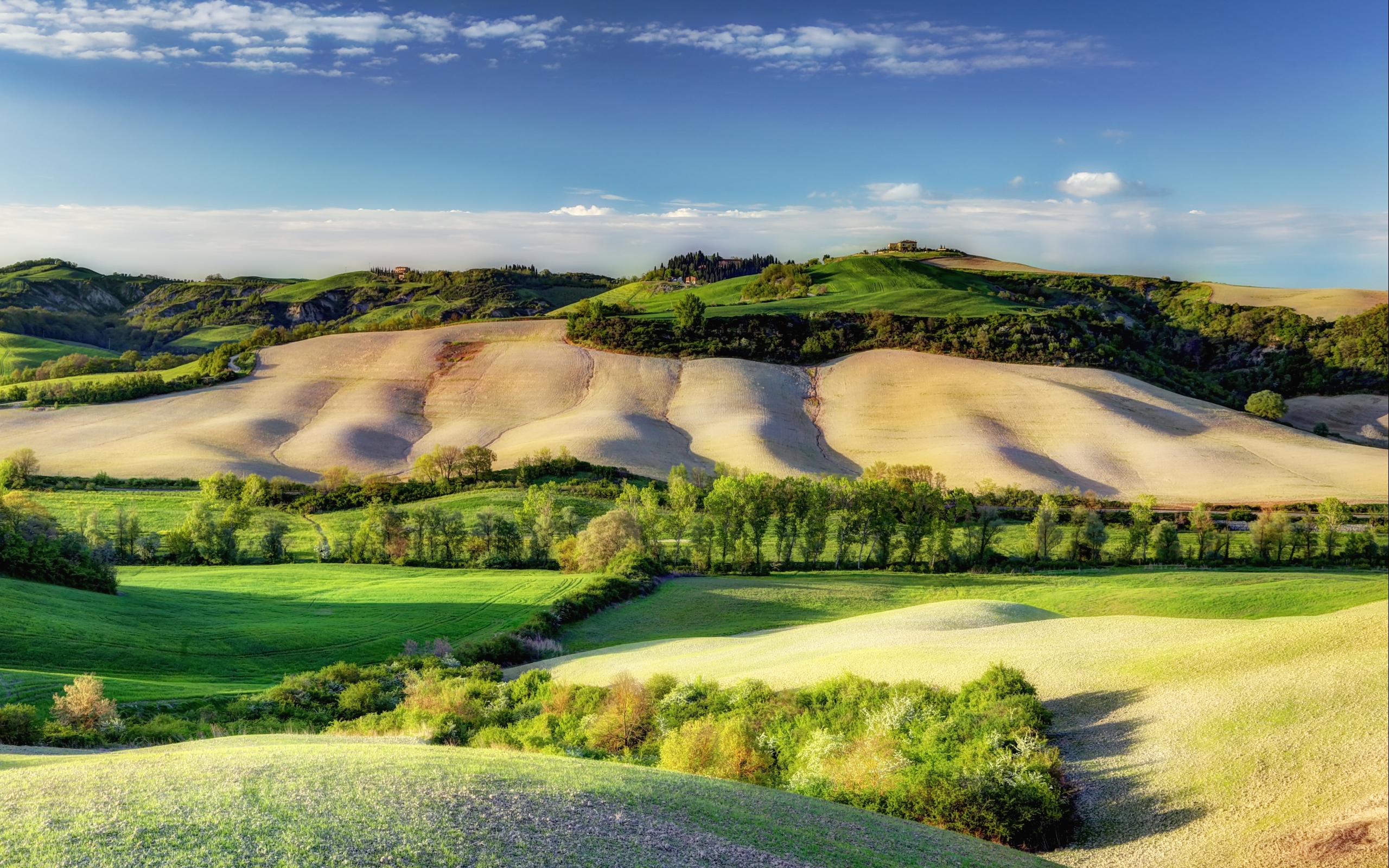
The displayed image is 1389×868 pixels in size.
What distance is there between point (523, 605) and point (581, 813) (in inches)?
1571

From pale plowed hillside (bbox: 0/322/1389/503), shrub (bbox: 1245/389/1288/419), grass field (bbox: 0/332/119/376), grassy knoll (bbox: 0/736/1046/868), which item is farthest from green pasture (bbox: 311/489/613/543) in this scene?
grass field (bbox: 0/332/119/376)

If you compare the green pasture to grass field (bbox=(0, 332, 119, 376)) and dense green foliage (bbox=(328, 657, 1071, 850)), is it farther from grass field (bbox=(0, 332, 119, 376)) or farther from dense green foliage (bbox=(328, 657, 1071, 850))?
grass field (bbox=(0, 332, 119, 376))

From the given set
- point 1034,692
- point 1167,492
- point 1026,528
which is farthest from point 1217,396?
point 1034,692

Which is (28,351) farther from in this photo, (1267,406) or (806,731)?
(1267,406)

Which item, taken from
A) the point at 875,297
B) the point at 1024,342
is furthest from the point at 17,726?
the point at 875,297

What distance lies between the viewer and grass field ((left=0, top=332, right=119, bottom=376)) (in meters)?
159

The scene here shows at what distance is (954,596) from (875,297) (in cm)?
11805

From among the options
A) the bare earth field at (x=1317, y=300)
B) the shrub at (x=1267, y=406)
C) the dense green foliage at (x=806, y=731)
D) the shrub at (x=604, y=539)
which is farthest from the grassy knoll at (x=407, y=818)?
the bare earth field at (x=1317, y=300)

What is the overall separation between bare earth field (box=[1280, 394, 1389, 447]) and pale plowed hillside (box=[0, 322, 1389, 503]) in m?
20.1

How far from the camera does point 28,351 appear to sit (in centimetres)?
17338

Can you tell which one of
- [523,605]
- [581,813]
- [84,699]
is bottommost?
[523,605]

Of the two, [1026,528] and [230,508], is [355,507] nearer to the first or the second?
[230,508]

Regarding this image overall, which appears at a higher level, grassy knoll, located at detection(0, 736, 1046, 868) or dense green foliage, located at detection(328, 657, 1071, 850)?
grassy knoll, located at detection(0, 736, 1046, 868)

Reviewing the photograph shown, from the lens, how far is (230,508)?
2650 inches
